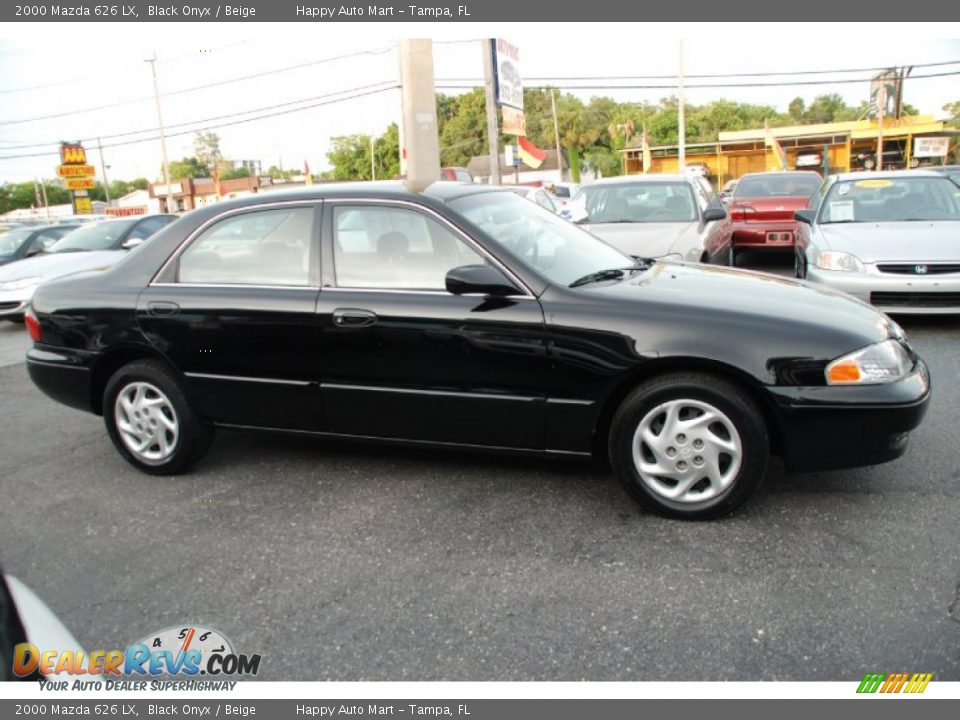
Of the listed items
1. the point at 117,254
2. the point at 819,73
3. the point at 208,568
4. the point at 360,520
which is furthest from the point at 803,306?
the point at 819,73

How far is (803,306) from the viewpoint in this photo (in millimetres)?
3658

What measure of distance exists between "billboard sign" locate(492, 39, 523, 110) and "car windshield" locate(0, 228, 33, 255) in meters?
10.9

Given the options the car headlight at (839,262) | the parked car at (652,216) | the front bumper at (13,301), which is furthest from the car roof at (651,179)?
the front bumper at (13,301)

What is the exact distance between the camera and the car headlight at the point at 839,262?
7.24m

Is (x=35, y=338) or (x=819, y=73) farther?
(x=819, y=73)

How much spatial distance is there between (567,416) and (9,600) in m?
2.38

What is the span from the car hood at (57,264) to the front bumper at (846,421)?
9376 millimetres

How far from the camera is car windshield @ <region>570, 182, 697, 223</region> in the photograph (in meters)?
8.98

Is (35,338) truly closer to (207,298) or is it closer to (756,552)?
(207,298)

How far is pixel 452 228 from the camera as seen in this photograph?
12.6 feet

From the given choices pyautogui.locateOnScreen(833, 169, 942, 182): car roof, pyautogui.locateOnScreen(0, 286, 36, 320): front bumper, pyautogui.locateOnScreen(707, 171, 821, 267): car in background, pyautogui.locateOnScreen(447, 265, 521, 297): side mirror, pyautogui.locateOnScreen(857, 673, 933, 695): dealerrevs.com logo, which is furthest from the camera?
pyautogui.locateOnScreen(707, 171, 821, 267): car in background

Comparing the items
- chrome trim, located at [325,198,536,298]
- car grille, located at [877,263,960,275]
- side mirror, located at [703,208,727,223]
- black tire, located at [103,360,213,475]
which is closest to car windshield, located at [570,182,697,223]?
side mirror, located at [703,208,727,223]

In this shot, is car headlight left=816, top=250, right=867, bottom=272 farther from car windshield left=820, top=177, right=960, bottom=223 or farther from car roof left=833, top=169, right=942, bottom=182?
car roof left=833, top=169, right=942, bottom=182

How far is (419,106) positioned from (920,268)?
800cm
